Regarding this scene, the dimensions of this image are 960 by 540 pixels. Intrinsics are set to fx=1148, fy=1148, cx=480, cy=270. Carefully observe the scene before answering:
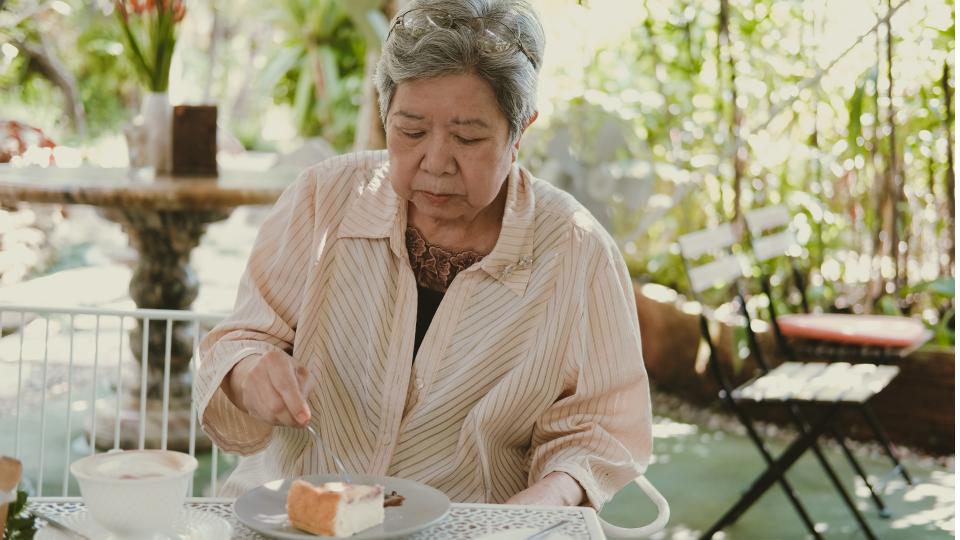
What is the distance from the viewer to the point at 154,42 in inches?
161

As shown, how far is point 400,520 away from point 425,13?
69 centimetres

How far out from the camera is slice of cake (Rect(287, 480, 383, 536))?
3.69 feet

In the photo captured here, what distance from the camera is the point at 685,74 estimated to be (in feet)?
17.1

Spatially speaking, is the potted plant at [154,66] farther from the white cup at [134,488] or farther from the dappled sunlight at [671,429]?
the white cup at [134,488]

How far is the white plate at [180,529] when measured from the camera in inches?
44.4

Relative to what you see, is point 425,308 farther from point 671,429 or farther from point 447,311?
point 671,429

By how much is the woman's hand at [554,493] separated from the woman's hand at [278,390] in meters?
0.29

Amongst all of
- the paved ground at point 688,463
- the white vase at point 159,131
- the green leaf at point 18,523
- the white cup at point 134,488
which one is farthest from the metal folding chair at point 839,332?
the green leaf at point 18,523

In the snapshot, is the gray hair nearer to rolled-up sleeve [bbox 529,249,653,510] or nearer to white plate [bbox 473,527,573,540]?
rolled-up sleeve [bbox 529,249,653,510]

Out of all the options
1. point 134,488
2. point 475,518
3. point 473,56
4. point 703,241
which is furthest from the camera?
point 703,241

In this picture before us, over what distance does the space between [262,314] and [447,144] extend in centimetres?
36

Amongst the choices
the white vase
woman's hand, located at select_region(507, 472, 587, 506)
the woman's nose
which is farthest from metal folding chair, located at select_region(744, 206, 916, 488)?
the woman's nose

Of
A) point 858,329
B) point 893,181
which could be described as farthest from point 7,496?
point 893,181

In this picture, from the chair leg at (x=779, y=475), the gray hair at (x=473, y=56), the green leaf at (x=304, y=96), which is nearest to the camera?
the gray hair at (x=473, y=56)
